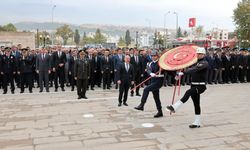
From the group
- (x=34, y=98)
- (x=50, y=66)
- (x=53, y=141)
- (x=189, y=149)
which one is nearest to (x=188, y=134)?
(x=189, y=149)

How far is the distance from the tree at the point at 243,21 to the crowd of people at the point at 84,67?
25.2 metres

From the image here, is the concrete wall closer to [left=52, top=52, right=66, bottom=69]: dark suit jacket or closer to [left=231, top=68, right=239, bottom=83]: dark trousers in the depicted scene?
[left=52, top=52, right=66, bottom=69]: dark suit jacket

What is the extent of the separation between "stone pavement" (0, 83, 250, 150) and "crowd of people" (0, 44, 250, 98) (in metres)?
2.09

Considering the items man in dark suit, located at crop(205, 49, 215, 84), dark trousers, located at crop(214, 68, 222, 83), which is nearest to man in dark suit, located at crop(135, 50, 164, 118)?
man in dark suit, located at crop(205, 49, 215, 84)

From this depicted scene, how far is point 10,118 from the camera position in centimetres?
961

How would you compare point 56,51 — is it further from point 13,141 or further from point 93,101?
point 13,141

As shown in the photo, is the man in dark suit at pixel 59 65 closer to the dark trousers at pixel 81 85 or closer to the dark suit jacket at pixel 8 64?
the dark suit jacket at pixel 8 64

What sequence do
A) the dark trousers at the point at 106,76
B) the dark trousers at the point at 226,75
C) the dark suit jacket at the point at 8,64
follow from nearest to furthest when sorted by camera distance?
the dark suit jacket at the point at 8,64 → the dark trousers at the point at 106,76 → the dark trousers at the point at 226,75

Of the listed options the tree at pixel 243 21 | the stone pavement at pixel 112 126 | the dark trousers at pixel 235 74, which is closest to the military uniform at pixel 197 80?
the stone pavement at pixel 112 126

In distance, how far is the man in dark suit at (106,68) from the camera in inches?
645

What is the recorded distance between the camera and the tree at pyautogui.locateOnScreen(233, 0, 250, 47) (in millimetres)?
43125

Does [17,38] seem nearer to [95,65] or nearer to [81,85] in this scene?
[95,65]

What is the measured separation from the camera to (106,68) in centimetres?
1642

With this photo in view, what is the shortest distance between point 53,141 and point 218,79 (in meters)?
13.8
